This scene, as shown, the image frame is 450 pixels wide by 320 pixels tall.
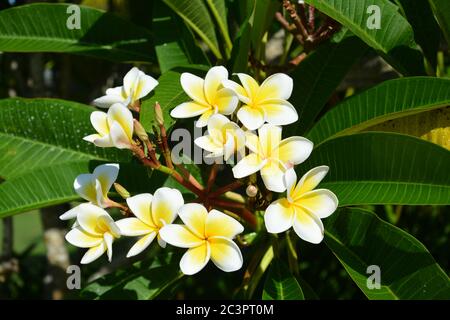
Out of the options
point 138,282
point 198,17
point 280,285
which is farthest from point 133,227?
point 198,17

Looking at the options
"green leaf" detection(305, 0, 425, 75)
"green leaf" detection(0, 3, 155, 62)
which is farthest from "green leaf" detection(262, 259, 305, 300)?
"green leaf" detection(0, 3, 155, 62)

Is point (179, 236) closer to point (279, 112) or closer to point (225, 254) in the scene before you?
point (225, 254)

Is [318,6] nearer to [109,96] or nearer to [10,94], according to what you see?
[109,96]

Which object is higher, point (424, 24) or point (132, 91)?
point (424, 24)

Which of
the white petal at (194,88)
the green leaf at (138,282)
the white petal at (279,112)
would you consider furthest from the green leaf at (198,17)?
the green leaf at (138,282)

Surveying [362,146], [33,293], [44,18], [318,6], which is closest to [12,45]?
[44,18]

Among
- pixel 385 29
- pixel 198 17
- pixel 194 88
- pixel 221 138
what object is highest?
pixel 198 17
